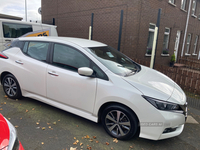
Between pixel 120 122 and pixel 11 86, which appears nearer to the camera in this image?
pixel 120 122

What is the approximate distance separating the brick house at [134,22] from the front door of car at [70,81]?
541cm

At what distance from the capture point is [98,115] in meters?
2.97

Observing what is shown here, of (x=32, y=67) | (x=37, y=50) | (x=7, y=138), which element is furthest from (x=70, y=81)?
(x=7, y=138)

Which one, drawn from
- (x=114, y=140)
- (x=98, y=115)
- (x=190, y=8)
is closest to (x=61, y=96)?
(x=98, y=115)

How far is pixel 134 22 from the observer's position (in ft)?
26.3

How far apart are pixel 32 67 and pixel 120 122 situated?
7.44ft

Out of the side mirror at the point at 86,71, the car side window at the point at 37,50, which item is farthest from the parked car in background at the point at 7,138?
the car side window at the point at 37,50

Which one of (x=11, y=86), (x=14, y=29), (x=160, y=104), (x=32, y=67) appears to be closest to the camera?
(x=160, y=104)

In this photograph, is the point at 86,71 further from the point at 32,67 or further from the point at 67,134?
the point at 32,67

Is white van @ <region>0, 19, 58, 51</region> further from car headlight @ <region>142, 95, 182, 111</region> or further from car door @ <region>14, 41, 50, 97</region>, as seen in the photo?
car headlight @ <region>142, 95, 182, 111</region>

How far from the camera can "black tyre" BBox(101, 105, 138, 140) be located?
266 centimetres

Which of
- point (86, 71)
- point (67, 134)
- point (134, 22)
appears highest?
point (134, 22)

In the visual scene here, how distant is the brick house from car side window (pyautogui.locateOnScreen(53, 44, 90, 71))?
210 inches

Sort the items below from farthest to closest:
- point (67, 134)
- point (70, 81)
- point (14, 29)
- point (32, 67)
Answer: point (14, 29) < point (32, 67) < point (70, 81) < point (67, 134)
